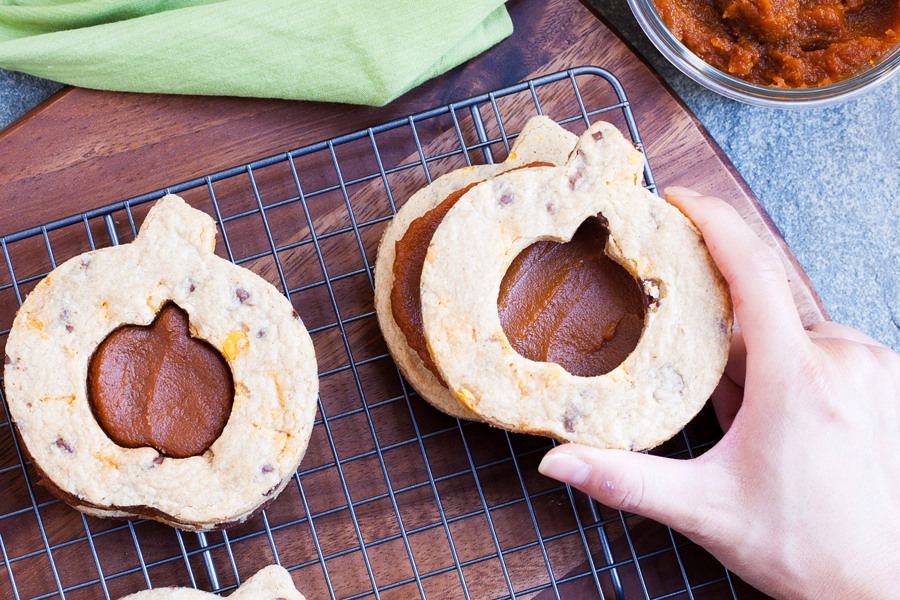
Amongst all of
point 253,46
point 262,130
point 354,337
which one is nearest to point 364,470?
point 354,337

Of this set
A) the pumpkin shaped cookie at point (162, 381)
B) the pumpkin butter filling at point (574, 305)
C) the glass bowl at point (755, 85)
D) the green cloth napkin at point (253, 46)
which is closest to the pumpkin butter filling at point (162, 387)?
the pumpkin shaped cookie at point (162, 381)

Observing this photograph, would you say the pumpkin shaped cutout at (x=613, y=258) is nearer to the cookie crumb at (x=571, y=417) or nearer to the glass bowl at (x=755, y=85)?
the cookie crumb at (x=571, y=417)

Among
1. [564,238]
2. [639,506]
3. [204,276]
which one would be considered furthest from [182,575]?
[564,238]

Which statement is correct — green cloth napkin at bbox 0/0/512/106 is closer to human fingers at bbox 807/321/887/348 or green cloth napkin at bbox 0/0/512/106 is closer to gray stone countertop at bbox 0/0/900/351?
gray stone countertop at bbox 0/0/900/351

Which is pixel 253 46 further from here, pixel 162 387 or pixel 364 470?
pixel 364 470

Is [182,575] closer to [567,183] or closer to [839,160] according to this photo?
[567,183]
